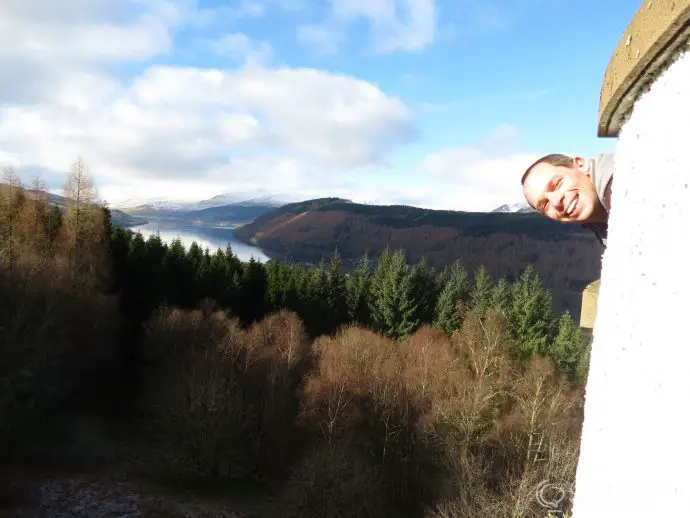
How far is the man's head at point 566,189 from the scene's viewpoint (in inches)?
66.6

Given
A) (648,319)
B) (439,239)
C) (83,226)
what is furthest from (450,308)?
(439,239)

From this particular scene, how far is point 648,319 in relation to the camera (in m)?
1.35

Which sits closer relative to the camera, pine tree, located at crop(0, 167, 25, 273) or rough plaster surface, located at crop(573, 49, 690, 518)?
rough plaster surface, located at crop(573, 49, 690, 518)

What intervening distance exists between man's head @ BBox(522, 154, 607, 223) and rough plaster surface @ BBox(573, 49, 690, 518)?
0.58 ft

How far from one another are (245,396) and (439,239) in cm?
9780

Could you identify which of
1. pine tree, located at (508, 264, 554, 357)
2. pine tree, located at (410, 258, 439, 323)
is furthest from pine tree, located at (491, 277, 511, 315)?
pine tree, located at (410, 258, 439, 323)

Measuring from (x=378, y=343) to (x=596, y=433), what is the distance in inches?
1098

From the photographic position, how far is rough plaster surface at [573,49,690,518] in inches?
49.7

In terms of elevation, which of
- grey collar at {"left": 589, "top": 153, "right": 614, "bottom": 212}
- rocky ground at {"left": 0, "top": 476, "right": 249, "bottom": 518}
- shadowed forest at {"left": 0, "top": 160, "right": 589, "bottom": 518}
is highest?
grey collar at {"left": 589, "top": 153, "right": 614, "bottom": 212}

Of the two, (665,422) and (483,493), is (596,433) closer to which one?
(665,422)

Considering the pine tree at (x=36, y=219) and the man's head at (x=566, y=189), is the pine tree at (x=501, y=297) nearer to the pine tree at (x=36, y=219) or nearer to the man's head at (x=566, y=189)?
the pine tree at (x=36, y=219)

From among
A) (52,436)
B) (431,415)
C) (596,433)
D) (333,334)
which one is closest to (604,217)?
(596,433)

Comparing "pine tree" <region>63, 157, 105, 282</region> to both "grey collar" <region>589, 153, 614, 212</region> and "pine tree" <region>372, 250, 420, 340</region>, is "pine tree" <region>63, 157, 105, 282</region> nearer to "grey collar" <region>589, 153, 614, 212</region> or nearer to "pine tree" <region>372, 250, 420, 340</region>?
"pine tree" <region>372, 250, 420, 340</region>

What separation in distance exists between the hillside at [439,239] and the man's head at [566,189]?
72.0 metres
